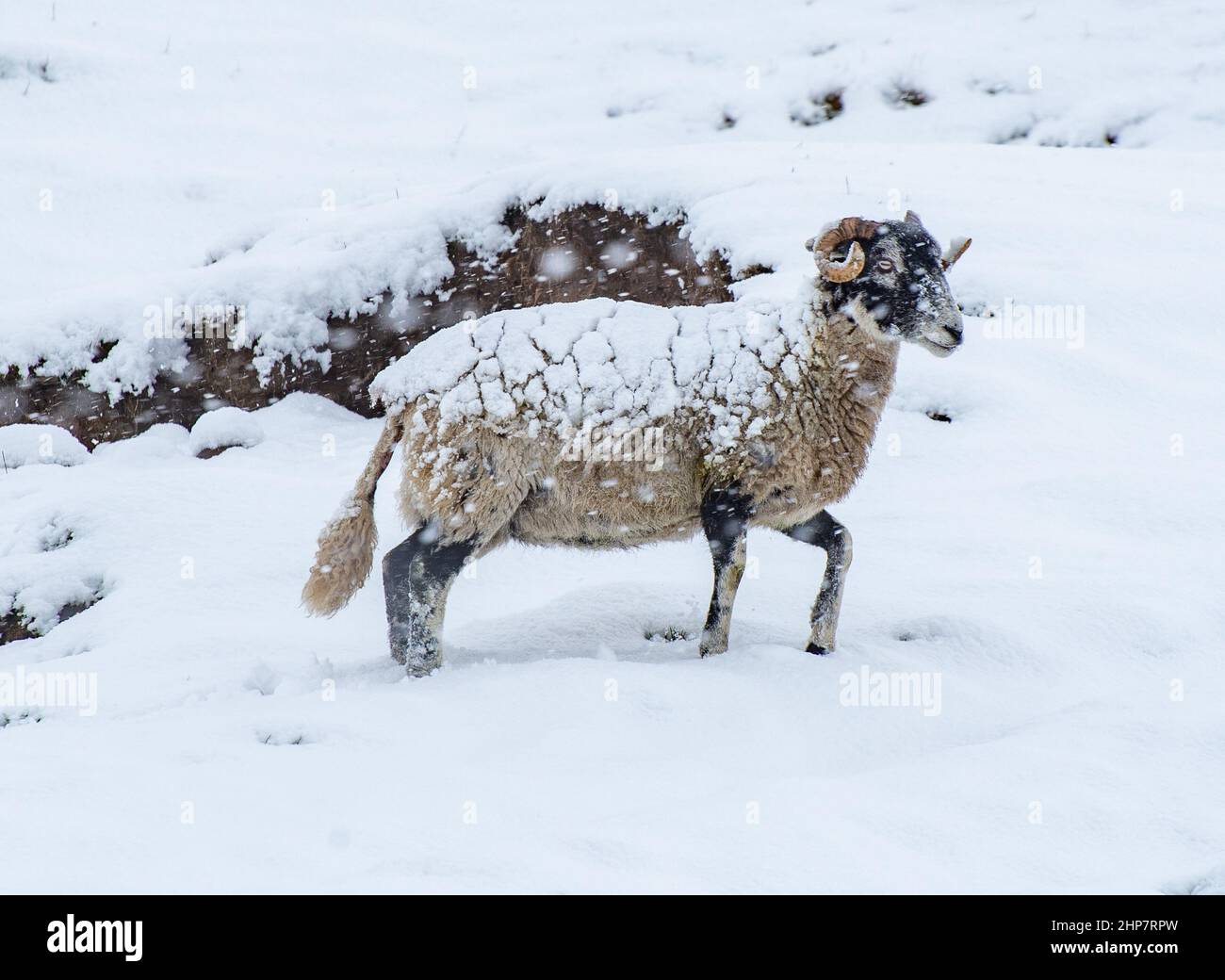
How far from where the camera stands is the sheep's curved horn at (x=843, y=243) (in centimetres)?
483

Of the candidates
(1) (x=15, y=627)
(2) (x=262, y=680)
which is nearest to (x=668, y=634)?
(2) (x=262, y=680)

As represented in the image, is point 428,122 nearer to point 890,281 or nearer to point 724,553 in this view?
point 890,281

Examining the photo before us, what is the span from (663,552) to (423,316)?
11.2ft

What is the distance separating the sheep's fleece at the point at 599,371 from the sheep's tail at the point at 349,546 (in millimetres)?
220

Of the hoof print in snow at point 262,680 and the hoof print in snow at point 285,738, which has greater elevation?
the hoof print in snow at point 285,738

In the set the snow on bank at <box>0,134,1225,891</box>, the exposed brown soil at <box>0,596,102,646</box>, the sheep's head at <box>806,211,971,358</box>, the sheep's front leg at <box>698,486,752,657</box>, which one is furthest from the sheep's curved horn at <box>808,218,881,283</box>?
the exposed brown soil at <box>0,596,102,646</box>

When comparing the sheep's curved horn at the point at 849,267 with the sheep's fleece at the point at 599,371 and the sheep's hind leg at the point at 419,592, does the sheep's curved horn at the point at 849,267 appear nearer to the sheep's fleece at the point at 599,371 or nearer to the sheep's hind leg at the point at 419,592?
the sheep's fleece at the point at 599,371

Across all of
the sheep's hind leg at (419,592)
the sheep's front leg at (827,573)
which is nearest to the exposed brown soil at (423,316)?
the sheep's front leg at (827,573)

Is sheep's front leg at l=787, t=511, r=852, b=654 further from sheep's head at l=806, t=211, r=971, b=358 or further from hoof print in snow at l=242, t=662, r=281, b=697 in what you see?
hoof print in snow at l=242, t=662, r=281, b=697

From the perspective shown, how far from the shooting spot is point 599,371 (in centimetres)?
484

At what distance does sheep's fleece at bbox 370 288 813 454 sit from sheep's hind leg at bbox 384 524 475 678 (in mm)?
522

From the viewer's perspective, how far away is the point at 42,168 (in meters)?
11.7

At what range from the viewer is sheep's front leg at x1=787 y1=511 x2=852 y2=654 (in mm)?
4824
